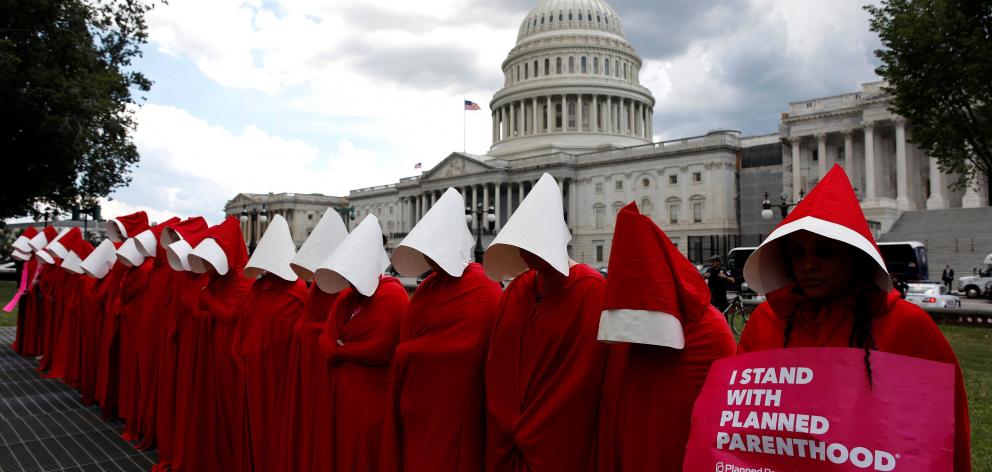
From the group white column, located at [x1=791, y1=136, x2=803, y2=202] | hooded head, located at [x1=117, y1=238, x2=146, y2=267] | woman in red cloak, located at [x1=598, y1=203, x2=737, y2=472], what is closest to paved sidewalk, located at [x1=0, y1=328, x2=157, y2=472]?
hooded head, located at [x1=117, y1=238, x2=146, y2=267]

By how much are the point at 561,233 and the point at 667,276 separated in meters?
0.82

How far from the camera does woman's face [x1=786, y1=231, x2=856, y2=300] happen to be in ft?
8.41

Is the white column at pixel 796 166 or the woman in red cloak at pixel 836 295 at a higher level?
the white column at pixel 796 166

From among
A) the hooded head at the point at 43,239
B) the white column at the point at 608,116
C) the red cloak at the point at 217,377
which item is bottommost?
the red cloak at the point at 217,377

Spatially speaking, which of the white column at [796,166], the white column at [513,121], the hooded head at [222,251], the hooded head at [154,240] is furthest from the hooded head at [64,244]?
the white column at [513,121]

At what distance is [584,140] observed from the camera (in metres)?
74.8

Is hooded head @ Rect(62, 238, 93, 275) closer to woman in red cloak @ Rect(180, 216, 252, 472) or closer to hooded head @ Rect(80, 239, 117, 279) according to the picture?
hooded head @ Rect(80, 239, 117, 279)

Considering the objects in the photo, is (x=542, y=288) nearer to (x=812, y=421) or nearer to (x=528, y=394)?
(x=528, y=394)

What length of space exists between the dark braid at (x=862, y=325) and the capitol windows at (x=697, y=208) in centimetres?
5873

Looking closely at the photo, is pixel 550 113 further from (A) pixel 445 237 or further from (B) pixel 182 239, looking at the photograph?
(A) pixel 445 237

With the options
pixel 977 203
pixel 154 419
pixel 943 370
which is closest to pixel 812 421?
pixel 943 370

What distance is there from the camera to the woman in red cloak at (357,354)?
4.55 metres

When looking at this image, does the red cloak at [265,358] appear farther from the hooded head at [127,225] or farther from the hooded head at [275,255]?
the hooded head at [127,225]

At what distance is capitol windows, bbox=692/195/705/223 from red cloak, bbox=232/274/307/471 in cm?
5667
